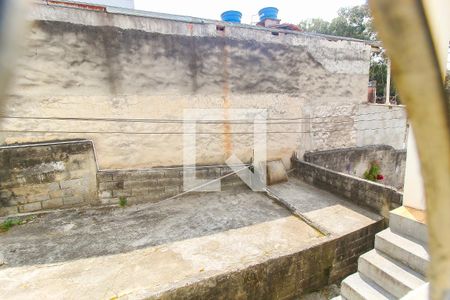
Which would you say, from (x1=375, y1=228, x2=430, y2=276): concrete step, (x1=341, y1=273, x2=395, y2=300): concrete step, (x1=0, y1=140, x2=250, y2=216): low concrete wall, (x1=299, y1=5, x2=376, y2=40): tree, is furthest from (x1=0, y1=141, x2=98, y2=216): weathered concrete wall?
(x1=299, y1=5, x2=376, y2=40): tree

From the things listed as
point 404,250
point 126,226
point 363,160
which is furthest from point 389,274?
point 363,160

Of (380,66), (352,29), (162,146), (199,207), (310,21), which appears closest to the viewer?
(199,207)

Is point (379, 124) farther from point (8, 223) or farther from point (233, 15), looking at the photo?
point (8, 223)

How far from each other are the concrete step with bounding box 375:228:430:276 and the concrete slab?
1.45 m

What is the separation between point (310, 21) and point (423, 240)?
2034 centimetres

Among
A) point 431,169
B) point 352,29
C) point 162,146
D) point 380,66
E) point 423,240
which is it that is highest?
point 352,29

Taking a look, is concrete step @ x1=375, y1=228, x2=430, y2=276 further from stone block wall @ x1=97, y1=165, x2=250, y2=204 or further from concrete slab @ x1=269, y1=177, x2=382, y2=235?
stone block wall @ x1=97, y1=165, x2=250, y2=204

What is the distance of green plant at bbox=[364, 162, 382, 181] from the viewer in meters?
8.43

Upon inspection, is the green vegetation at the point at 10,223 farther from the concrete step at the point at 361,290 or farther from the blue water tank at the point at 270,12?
the blue water tank at the point at 270,12

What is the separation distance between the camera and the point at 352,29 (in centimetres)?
1656

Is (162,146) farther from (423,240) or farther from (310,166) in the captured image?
(423,240)

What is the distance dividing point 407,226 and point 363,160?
239 inches

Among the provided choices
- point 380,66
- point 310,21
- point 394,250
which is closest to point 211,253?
point 394,250

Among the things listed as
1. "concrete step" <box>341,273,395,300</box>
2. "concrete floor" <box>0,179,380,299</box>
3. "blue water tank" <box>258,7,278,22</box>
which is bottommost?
"concrete floor" <box>0,179,380,299</box>
